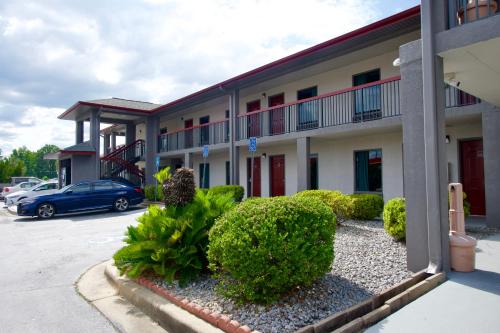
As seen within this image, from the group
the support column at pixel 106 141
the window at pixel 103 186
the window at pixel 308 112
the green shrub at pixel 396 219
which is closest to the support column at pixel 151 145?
the window at pixel 103 186

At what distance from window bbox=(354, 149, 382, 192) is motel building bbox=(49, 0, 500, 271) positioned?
0.04 m

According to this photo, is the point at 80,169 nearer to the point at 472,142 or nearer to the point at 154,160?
the point at 154,160

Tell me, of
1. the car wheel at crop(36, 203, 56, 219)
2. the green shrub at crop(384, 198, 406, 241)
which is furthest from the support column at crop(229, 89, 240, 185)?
the green shrub at crop(384, 198, 406, 241)

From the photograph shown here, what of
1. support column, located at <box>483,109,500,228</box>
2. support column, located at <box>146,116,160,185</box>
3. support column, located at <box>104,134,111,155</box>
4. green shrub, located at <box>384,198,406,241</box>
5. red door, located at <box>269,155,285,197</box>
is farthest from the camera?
support column, located at <box>104,134,111,155</box>

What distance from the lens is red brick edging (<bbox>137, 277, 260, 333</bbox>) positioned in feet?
9.96

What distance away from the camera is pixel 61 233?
10.0 meters

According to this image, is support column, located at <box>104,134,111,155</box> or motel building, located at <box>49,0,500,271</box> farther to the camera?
support column, located at <box>104,134,111,155</box>

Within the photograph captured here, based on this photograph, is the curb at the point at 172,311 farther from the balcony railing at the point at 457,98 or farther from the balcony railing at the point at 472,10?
the balcony railing at the point at 457,98

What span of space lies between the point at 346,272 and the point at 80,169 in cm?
1938

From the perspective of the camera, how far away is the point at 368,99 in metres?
11.8

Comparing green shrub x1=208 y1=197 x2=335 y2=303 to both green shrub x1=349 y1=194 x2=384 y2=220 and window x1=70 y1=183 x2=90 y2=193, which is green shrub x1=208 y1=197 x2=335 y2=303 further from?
window x1=70 y1=183 x2=90 y2=193

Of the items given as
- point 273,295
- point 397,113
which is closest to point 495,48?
point 273,295

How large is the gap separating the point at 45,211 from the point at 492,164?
15.4m

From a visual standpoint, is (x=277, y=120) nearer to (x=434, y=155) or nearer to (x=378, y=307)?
(x=434, y=155)
